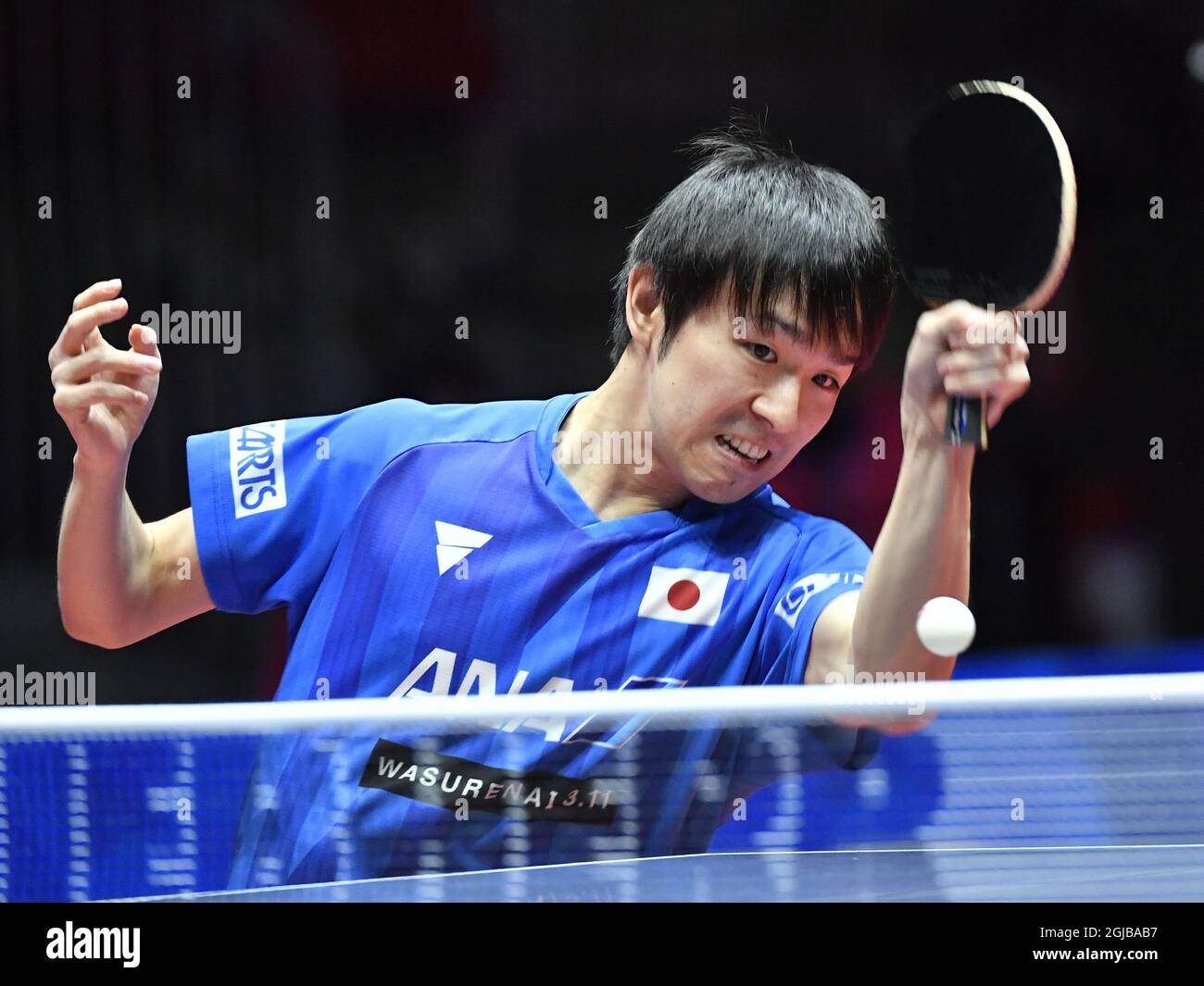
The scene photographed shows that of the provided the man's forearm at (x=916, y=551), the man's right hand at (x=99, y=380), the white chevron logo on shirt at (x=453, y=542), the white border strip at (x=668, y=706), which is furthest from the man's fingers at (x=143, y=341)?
the man's forearm at (x=916, y=551)

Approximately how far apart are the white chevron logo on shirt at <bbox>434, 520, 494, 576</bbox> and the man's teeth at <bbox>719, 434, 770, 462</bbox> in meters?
0.40

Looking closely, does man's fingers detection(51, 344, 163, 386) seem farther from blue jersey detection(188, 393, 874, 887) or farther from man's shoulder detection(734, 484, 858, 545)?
man's shoulder detection(734, 484, 858, 545)

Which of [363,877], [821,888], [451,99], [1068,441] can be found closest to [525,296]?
[451,99]

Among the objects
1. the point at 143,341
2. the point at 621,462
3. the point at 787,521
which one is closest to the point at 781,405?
the point at 787,521

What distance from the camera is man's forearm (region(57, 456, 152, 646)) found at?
78.5 inches

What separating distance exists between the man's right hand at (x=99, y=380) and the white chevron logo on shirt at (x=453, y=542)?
18.2 inches

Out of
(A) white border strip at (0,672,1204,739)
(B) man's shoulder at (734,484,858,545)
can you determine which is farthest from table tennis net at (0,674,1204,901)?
(B) man's shoulder at (734,484,858,545)

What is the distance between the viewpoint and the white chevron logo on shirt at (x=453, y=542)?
2.09 m

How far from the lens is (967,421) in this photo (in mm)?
1596

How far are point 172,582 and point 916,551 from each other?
1170 mm

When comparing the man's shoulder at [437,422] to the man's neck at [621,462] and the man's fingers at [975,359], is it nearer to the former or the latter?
the man's neck at [621,462]

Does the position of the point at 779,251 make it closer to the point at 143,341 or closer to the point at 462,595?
the point at 462,595
